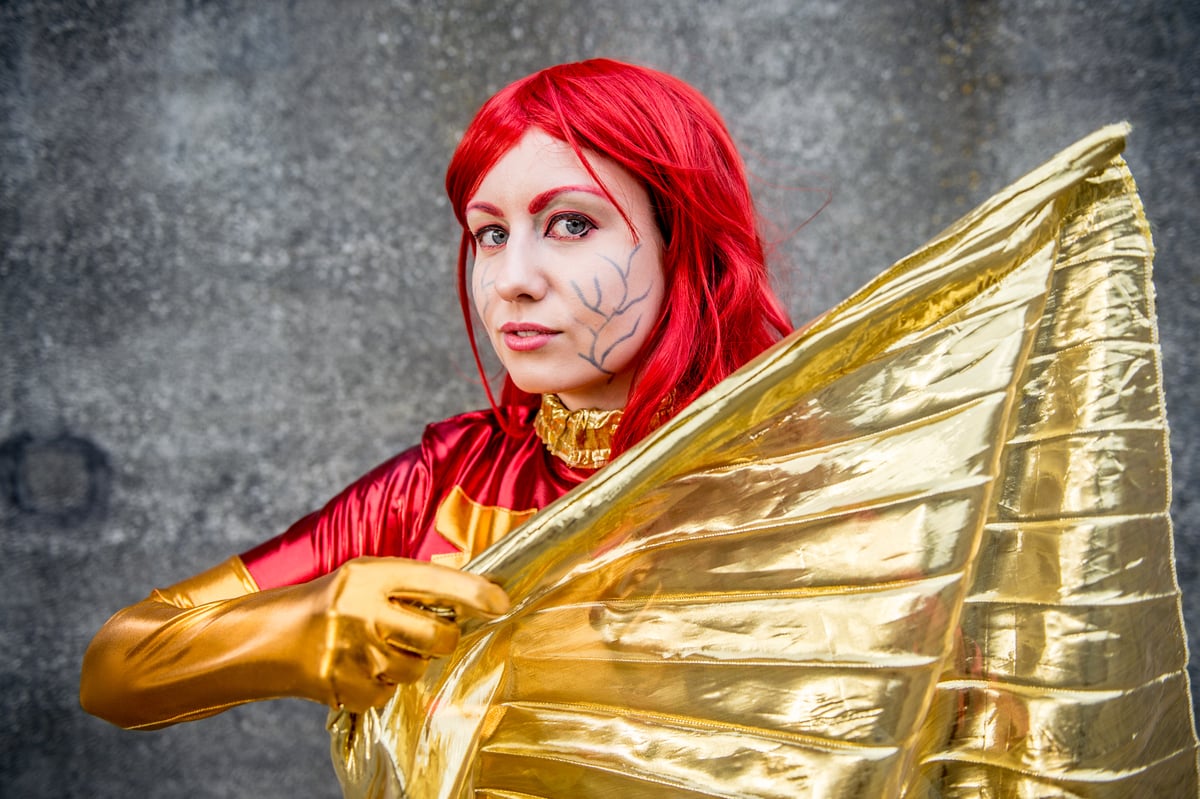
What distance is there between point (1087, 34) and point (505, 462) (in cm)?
124

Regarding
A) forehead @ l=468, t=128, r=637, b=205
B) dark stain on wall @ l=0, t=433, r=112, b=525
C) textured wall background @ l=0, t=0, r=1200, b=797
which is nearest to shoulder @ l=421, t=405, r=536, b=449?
forehead @ l=468, t=128, r=637, b=205

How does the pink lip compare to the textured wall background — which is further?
the textured wall background

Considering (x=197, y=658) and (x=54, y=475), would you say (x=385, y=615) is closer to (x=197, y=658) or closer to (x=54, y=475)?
(x=197, y=658)

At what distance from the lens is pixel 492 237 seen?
0.82m

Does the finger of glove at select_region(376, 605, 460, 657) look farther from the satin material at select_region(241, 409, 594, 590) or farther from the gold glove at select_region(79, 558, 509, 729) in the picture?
the satin material at select_region(241, 409, 594, 590)

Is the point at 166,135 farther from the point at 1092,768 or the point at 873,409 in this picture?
the point at 1092,768

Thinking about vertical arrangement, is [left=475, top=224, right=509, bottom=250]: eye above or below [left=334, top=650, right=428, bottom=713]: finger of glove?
above

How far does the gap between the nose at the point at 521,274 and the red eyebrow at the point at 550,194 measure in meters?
0.03

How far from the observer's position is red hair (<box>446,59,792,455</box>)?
2.56 feet

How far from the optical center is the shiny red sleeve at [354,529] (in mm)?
859

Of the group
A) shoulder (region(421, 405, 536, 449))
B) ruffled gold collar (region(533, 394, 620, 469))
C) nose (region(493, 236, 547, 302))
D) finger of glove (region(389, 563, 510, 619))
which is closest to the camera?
finger of glove (region(389, 563, 510, 619))

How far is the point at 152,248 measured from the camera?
4.79 ft

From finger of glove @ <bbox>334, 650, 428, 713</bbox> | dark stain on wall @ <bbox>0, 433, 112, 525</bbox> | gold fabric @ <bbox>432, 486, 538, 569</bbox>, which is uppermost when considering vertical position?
dark stain on wall @ <bbox>0, 433, 112, 525</bbox>

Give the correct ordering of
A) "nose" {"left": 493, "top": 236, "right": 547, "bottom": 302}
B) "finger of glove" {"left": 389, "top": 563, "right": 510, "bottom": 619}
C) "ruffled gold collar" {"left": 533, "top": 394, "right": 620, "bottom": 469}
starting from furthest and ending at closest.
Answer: "ruffled gold collar" {"left": 533, "top": 394, "right": 620, "bottom": 469}
"nose" {"left": 493, "top": 236, "right": 547, "bottom": 302}
"finger of glove" {"left": 389, "top": 563, "right": 510, "bottom": 619}
